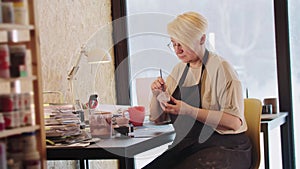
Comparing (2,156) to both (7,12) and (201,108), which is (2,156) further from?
(201,108)

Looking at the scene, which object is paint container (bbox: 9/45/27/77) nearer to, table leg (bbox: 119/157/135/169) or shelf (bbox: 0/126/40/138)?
shelf (bbox: 0/126/40/138)

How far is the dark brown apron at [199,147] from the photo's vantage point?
2.18 m

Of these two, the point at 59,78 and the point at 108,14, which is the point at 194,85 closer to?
the point at 59,78

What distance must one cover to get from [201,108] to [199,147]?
18cm

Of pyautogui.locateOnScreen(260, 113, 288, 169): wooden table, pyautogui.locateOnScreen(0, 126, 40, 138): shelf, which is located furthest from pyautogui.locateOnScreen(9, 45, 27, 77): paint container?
pyautogui.locateOnScreen(260, 113, 288, 169): wooden table

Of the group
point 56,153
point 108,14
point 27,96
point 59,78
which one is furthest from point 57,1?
point 27,96

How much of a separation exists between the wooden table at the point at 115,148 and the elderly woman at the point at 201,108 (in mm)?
143

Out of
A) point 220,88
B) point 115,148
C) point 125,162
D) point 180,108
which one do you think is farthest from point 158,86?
point 115,148

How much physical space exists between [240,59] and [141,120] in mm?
1201

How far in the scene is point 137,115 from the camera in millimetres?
2498

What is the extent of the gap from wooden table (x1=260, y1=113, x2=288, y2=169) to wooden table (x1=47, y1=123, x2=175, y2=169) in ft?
2.58

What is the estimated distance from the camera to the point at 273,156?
10.9ft

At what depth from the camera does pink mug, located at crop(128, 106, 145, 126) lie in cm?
248

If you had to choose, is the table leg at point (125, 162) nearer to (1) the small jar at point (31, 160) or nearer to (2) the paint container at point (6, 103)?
(1) the small jar at point (31, 160)
